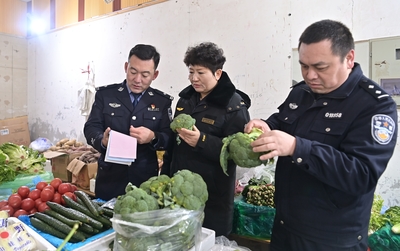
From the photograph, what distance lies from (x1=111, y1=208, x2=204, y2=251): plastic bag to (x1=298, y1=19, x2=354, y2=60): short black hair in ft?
2.88

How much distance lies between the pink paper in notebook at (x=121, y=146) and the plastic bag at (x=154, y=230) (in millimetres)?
710

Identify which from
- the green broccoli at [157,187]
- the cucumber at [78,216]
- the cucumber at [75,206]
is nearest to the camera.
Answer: the green broccoli at [157,187]

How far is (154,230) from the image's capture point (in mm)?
933

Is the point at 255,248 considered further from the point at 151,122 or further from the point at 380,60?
the point at 380,60

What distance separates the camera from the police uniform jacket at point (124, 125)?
6.85 ft

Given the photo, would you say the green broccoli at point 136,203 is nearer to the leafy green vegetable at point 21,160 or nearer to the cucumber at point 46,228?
the cucumber at point 46,228

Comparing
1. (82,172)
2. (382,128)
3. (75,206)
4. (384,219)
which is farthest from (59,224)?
(82,172)

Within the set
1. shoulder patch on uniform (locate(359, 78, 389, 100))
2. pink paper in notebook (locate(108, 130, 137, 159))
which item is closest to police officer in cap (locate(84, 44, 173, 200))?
pink paper in notebook (locate(108, 130, 137, 159))

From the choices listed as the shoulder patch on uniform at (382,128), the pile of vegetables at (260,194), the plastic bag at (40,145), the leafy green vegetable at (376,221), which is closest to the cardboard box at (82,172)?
the plastic bag at (40,145)

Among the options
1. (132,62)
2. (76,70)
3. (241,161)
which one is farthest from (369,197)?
(76,70)

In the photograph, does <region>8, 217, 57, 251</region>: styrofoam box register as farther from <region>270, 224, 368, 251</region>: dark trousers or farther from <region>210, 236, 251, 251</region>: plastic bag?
<region>270, 224, 368, 251</region>: dark trousers

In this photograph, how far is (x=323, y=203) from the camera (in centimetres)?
122

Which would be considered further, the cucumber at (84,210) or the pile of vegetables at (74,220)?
the cucumber at (84,210)

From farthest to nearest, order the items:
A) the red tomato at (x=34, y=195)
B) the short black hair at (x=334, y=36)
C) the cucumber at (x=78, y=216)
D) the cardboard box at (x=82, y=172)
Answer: the cardboard box at (x=82, y=172) < the red tomato at (x=34, y=195) < the cucumber at (x=78, y=216) < the short black hair at (x=334, y=36)
